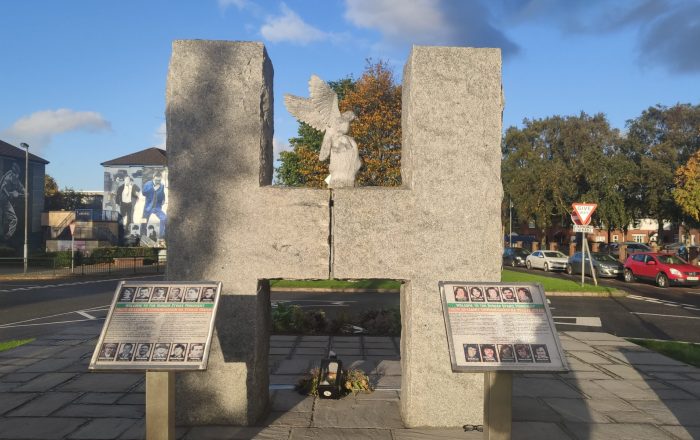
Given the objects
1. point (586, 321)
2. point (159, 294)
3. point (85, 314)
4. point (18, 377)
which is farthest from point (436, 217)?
point (85, 314)

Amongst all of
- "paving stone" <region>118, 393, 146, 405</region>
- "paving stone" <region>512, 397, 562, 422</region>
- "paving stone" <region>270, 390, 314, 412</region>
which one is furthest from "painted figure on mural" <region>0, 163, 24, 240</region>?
"paving stone" <region>512, 397, 562, 422</region>

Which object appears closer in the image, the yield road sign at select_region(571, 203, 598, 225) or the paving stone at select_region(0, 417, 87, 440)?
the paving stone at select_region(0, 417, 87, 440)

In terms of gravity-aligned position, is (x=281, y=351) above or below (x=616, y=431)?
below

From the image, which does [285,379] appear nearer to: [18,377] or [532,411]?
[532,411]

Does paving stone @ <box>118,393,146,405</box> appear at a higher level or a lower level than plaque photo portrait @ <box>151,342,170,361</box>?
lower

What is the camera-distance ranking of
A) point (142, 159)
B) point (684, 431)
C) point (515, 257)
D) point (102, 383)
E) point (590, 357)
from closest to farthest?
point (684, 431), point (102, 383), point (590, 357), point (515, 257), point (142, 159)

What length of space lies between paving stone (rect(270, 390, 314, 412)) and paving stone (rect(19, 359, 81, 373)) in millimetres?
3154

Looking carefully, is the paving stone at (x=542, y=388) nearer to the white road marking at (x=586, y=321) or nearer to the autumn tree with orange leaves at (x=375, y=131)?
the white road marking at (x=586, y=321)

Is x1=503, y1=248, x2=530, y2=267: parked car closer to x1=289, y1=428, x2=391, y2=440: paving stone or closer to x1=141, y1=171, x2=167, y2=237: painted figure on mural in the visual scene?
x1=289, y1=428, x2=391, y2=440: paving stone

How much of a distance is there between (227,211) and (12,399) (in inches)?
132

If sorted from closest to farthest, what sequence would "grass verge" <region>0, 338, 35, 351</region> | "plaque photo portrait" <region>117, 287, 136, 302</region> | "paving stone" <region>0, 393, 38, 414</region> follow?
"plaque photo portrait" <region>117, 287, 136, 302</region> < "paving stone" <region>0, 393, 38, 414</region> < "grass verge" <region>0, 338, 35, 351</region>

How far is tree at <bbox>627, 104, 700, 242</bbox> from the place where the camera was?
116 feet

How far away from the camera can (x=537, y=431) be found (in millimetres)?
4844

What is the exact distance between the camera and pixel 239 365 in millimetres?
4961
